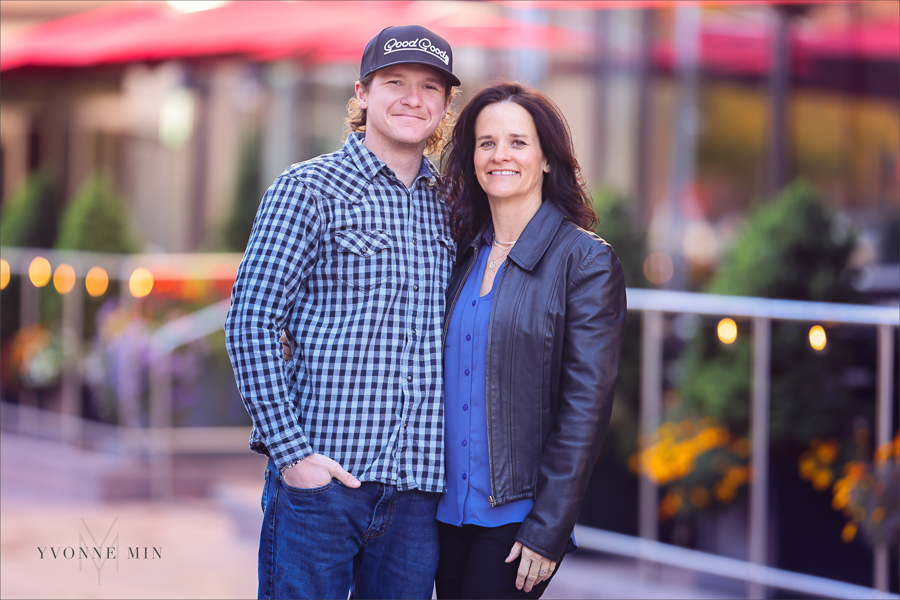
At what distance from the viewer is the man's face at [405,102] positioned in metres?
2.42

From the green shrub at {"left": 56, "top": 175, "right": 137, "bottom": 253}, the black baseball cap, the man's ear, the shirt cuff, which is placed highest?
the black baseball cap

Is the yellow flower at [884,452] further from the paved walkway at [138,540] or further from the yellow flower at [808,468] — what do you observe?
the paved walkway at [138,540]

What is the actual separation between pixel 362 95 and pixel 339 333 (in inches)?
25.3

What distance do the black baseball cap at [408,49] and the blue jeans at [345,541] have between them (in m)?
1.01

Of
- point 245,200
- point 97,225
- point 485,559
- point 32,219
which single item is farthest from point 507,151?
point 32,219

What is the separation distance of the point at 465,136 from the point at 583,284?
0.53 m

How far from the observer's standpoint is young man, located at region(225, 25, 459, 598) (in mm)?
2268

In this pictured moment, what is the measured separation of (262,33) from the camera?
6258mm

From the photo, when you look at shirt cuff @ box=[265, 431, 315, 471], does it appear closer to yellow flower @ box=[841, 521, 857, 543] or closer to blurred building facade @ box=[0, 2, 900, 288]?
yellow flower @ box=[841, 521, 857, 543]

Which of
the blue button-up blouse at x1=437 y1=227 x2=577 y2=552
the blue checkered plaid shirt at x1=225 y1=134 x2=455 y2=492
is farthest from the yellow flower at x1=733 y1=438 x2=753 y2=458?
the blue checkered plaid shirt at x1=225 y1=134 x2=455 y2=492

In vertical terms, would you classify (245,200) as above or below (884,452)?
above

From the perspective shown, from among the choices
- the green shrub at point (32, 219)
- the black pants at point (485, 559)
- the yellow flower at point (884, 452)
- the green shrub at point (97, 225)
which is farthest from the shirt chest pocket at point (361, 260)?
the green shrub at point (32, 219)

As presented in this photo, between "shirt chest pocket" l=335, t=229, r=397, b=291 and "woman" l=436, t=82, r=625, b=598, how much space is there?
0.71 feet

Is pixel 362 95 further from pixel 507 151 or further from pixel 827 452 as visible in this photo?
pixel 827 452
